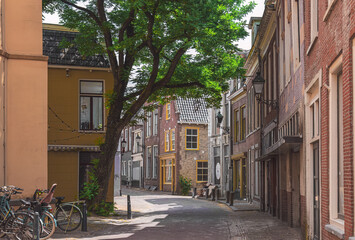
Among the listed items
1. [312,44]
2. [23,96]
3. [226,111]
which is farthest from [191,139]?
[312,44]

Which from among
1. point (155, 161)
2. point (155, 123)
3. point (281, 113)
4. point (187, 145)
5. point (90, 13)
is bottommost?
point (155, 161)

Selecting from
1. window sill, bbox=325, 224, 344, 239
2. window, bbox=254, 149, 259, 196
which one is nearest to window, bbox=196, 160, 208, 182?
window, bbox=254, 149, 259, 196

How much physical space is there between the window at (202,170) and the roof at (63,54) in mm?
21496

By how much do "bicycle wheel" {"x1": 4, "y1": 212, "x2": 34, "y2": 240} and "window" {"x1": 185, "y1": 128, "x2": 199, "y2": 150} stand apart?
107 feet

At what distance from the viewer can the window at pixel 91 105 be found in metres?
23.0

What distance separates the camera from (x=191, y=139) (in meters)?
44.0

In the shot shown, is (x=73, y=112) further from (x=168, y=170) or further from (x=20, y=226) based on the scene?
(x=168, y=170)

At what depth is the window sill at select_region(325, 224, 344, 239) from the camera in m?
8.02

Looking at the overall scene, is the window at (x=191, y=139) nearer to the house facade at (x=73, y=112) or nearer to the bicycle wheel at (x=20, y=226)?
the house facade at (x=73, y=112)

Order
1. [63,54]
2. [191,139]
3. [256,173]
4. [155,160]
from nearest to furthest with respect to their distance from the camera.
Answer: [63,54] → [256,173] → [191,139] → [155,160]

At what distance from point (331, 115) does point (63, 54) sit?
16023 millimetres

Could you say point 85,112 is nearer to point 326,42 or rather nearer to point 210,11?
point 210,11

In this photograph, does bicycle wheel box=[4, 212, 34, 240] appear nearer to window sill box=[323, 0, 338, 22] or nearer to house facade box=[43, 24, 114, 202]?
window sill box=[323, 0, 338, 22]

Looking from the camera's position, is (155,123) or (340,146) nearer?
(340,146)
